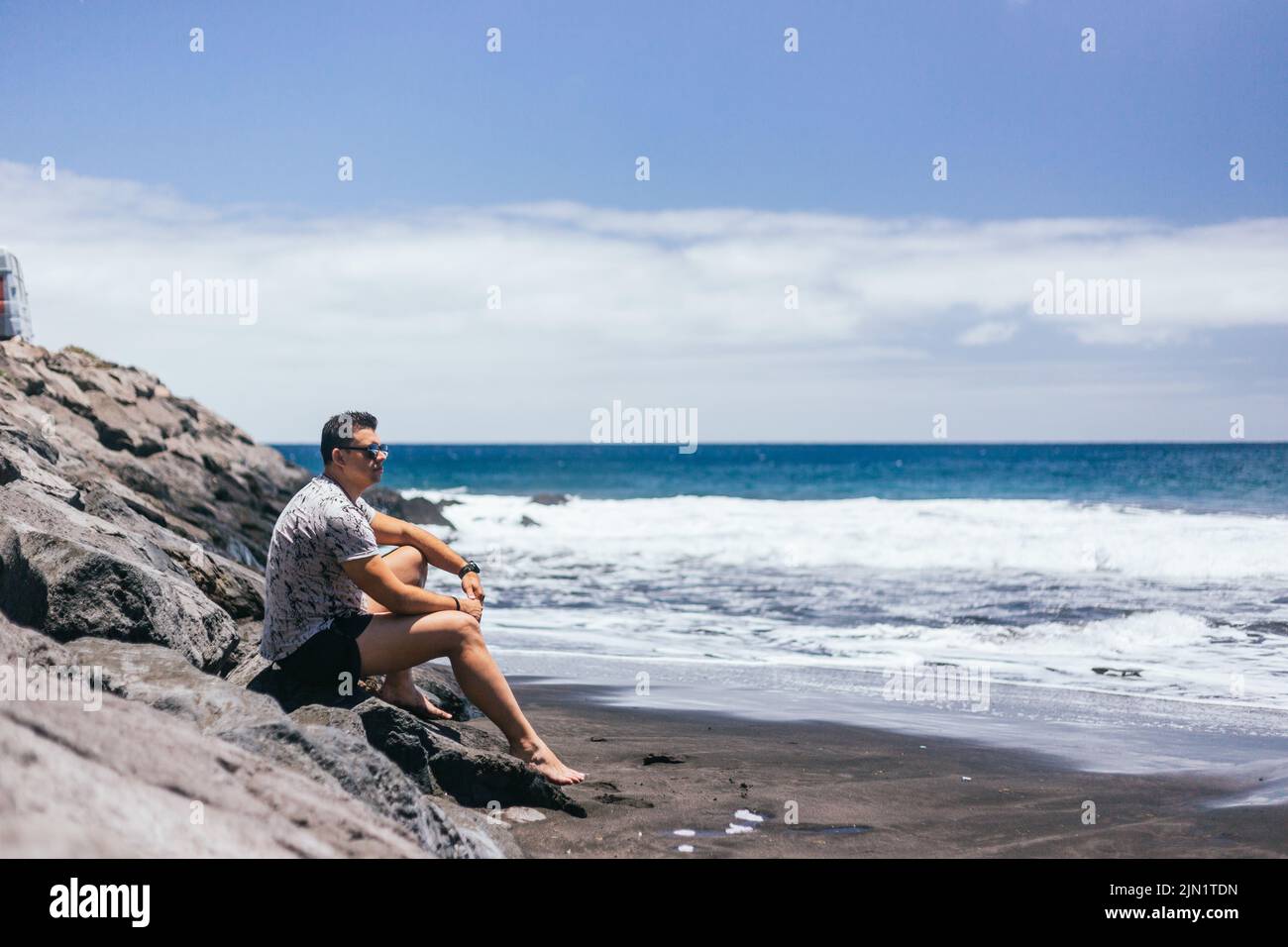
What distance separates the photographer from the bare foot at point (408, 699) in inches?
229

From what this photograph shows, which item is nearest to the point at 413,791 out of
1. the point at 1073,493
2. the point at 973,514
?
the point at 973,514

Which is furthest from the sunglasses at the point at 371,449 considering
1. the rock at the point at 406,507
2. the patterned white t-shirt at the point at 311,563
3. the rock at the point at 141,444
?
the rock at the point at 406,507

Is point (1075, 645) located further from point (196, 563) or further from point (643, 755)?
point (196, 563)

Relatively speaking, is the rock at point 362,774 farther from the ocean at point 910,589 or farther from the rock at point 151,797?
the ocean at point 910,589

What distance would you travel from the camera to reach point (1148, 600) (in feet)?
49.9

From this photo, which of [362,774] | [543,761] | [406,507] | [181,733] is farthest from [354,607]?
[406,507]

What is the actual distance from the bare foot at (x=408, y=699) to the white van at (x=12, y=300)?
41.3 feet

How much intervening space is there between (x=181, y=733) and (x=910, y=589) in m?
14.7

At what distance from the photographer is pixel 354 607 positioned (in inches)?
218

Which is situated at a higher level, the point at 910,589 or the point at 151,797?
the point at 151,797

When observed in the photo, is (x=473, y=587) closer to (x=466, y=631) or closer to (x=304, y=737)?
(x=466, y=631)

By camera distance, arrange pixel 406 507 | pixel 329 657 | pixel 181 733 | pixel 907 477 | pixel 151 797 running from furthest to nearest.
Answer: pixel 907 477, pixel 406 507, pixel 329 657, pixel 181 733, pixel 151 797

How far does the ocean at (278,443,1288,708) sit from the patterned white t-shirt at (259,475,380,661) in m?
5.86

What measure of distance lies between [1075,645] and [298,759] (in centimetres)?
994
